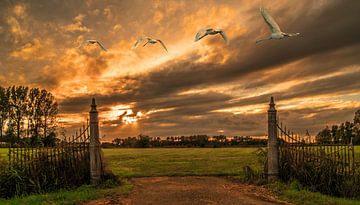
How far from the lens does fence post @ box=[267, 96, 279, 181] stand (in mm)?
14008

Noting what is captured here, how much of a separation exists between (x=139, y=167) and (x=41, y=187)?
25.4 ft

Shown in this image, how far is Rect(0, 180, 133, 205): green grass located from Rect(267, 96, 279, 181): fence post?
5.37 m

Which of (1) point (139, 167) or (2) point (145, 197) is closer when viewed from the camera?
(2) point (145, 197)

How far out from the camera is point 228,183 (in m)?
14.4

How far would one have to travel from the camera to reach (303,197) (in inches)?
452

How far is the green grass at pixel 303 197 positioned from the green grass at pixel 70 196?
520cm

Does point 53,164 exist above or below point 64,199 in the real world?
above

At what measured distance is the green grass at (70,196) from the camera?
→ 36.5ft

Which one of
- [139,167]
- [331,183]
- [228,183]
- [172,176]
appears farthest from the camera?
[139,167]

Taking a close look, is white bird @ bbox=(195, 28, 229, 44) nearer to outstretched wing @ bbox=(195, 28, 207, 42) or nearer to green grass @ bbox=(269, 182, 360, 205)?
outstretched wing @ bbox=(195, 28, 207, 42)

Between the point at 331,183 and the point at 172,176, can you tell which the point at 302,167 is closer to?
the point at 331,183

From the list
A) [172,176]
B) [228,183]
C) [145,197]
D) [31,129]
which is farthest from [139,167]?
[31,129]

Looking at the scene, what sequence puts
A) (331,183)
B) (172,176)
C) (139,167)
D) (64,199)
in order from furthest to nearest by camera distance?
(139,167) < (172,176) < (331,183) < (64,199)

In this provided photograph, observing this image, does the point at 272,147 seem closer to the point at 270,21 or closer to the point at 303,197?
the point at 303,197
